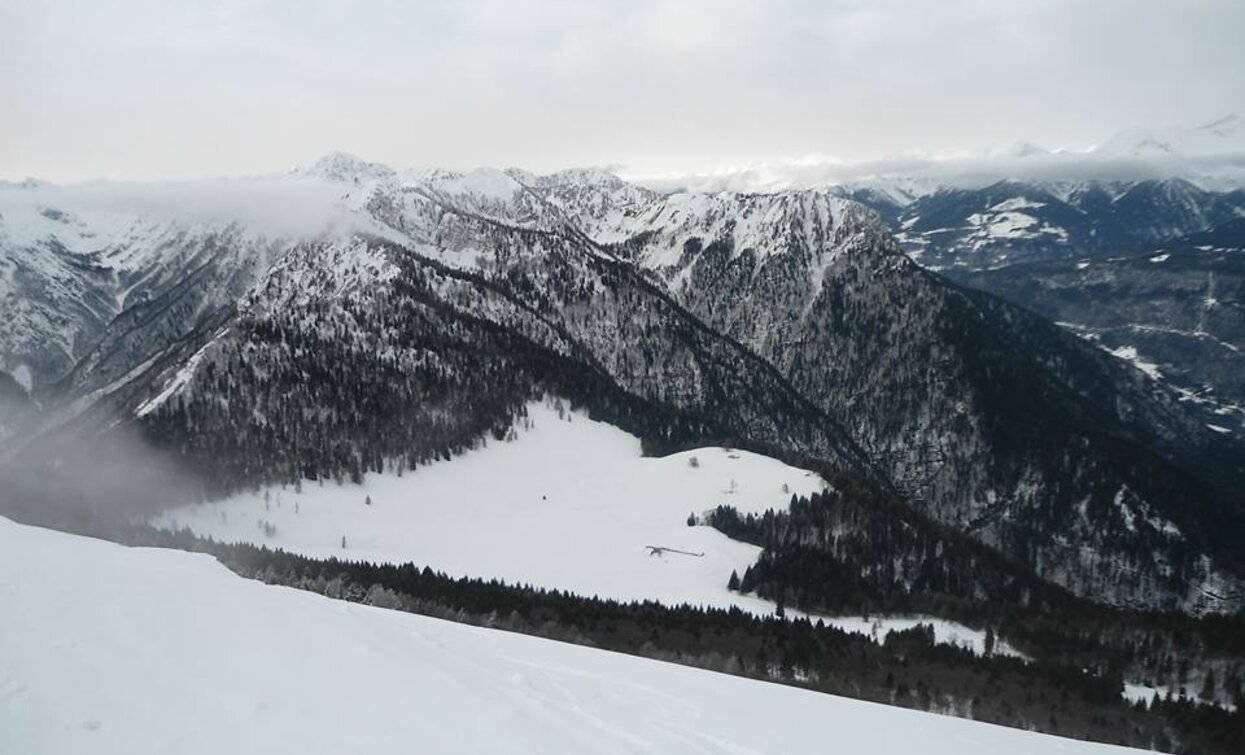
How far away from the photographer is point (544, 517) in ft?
479

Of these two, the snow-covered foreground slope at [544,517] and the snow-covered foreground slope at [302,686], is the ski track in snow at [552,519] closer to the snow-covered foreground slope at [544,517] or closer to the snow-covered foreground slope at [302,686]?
the snow-covered foreground slope at [544,517]

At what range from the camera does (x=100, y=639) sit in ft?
48.6

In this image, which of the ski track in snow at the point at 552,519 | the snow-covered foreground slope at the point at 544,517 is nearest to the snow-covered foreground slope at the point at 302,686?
the snow-covered foreground slope at the point at 544,517

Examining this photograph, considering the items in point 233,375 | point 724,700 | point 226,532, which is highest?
point 233,375

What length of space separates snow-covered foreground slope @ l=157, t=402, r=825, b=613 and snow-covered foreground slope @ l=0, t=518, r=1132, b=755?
9028 centimetres

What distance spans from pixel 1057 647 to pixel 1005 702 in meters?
33.3

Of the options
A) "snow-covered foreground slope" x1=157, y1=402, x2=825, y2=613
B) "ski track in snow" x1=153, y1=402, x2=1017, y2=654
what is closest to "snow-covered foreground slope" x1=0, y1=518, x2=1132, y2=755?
"snow-covered foreground slope" x1=157, y1=402, x2=825, y2=613

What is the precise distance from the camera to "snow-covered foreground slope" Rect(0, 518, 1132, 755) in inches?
500

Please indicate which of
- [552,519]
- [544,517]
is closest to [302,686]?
[552,519]

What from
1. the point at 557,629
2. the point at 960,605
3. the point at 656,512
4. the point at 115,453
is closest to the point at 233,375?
the point at 115,453

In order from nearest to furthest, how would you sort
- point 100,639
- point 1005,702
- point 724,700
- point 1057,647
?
point 100,639 → point 724,700 → point 1005,702 → point 1057,647

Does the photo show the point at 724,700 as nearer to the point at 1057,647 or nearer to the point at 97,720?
the point at 97,720

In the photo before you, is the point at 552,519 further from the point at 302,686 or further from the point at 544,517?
the point at 302,686

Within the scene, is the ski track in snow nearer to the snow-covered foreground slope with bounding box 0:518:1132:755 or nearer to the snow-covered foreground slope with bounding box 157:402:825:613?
the snow-covered foreground slope with bounding box 157:402:825:613
